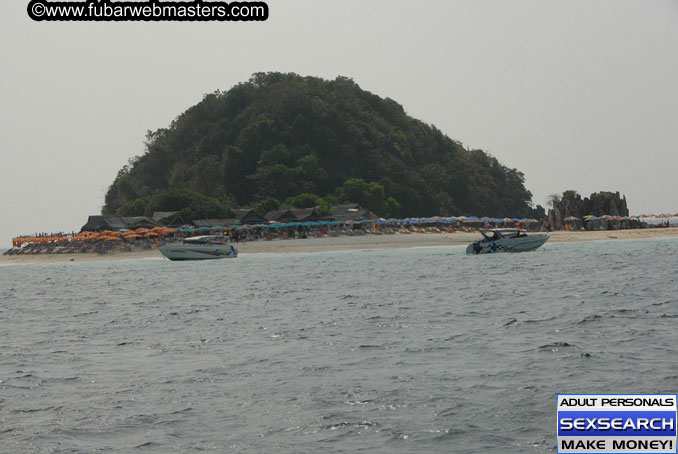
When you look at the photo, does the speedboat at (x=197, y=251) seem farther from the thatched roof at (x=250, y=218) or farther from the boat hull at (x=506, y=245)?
the thatched roof at (x=250, y=218)

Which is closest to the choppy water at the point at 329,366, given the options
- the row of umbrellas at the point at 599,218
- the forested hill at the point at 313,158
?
the row of umbrellas at the point at 599,218

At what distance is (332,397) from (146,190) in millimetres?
127861

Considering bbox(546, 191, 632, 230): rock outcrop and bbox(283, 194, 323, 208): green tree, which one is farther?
bbox(283, 194, 323, 208): green tree

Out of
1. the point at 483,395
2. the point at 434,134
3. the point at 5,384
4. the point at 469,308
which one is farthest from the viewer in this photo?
the point at 434,134

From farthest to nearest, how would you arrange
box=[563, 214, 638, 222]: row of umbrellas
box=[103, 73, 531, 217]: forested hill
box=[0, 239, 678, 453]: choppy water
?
box=[103, 73, 531, 217]: forested hill → box=[563, 214, 638, 222]: row of umbrellas → box=[0, 239, 678, 453]: choppy water

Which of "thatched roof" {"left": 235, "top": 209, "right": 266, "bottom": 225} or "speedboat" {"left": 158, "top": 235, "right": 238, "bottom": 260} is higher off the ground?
"thatched roof" {"left": 235, "top": 209, "right": 266, "bottom": 225}

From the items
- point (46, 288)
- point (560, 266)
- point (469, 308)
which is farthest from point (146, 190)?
point (469, 308)

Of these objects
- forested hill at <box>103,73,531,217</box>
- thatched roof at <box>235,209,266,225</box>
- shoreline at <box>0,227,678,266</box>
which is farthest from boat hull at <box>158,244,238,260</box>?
forested hill at <box>103,73,531,217</box>

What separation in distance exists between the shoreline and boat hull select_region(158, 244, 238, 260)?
8569mm

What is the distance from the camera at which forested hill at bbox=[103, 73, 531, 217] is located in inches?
5032

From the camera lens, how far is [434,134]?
164000mm

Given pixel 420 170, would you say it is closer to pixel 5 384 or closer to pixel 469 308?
pixel 469 308

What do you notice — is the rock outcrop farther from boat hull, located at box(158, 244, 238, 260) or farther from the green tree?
boat hull, located at box(158, 244, 238, 260)

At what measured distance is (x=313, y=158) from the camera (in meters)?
129
